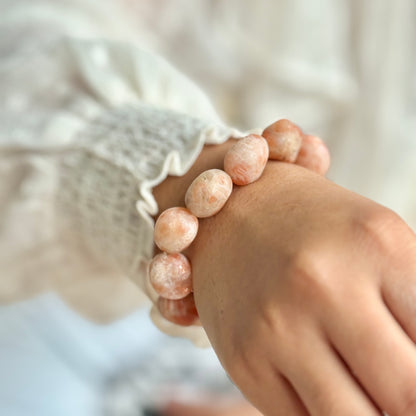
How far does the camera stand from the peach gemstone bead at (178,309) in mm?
351

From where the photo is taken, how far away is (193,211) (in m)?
0.34

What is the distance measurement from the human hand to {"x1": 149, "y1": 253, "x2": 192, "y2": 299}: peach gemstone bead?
0.11 feet

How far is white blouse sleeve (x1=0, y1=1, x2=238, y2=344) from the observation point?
413 millimetres

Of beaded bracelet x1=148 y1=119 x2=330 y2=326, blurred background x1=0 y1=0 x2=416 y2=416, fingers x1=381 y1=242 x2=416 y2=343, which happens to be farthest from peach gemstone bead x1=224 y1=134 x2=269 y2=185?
blurred background x1=0 y1=0 x2=416 y2=416

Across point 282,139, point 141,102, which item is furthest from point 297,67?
point 282,139

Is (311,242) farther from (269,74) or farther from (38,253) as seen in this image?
(269,74)

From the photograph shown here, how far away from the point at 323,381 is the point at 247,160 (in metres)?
0.14

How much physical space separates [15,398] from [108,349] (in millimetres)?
210

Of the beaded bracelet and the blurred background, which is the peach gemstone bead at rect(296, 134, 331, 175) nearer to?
the beaded bracelet

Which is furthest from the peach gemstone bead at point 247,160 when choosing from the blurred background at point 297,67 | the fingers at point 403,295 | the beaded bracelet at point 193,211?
the blurred background at point 297,67

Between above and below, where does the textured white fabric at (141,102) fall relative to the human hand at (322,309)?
below

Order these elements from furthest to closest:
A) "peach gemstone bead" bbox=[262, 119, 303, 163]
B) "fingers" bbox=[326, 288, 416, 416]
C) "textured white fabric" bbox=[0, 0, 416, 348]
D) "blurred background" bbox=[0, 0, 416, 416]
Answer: "blurred background" bbox=[0, 0, 416, 416]
"textured white fabric" bbox=[0, 0, 416, 348]
"peach gemstone bead" bbox=[262, 119, 303, 163]
"fingers" bbox=[326, 288, 416, 416]

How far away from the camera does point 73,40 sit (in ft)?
1.65

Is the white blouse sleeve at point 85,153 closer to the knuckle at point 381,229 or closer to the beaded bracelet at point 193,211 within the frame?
the beaded bracelet at point 193,211
